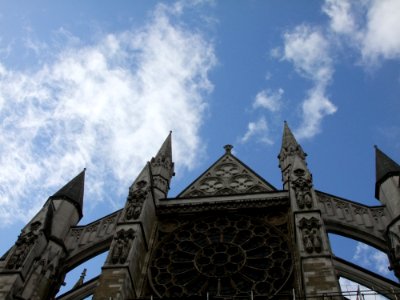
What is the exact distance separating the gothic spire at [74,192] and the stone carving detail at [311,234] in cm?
815

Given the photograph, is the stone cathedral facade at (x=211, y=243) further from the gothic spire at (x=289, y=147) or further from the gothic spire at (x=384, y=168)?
the gothic spire at (x=289, y=147)

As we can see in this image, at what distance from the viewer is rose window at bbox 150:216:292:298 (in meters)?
13.6

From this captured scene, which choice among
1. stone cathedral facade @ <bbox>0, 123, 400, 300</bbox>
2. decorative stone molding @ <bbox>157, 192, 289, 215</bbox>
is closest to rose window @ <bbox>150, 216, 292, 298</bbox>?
stone cathedral facade @ <bbox>0, 123, 400, 300</bbox>

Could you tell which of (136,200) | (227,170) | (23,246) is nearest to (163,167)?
(227,170)

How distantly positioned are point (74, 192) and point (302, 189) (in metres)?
8.06

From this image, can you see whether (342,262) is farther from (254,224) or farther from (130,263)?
(130,263)

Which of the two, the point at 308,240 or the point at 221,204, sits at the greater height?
the point at 221,204

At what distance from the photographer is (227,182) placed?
63.5ft

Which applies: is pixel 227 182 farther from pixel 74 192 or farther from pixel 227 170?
pixel 74 192

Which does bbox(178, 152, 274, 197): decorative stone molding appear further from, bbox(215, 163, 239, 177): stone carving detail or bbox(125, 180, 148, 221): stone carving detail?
bbox(125, 180, 148, 221): stone carving detail

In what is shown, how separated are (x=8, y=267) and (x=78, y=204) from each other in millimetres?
4217

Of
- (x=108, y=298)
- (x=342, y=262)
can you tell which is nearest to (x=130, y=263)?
(x=108, y=298)

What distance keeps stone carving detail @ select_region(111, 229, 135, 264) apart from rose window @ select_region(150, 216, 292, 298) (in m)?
1.24

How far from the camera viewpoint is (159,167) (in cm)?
1981
